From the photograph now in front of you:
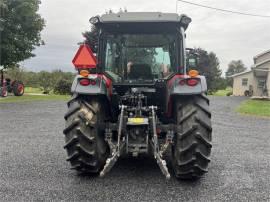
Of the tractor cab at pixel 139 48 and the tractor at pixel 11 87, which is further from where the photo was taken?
the tractor at pixel 11 87

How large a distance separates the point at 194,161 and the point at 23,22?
900 inches

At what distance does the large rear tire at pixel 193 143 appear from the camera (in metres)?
4.81

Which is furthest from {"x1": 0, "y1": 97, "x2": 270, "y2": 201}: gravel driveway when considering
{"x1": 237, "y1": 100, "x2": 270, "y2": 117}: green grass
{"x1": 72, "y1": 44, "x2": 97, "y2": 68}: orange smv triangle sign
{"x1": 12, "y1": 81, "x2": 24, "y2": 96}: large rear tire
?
{"x1": 12, "y1": 81, "x2": 24, "y2": 96}: large rear tire

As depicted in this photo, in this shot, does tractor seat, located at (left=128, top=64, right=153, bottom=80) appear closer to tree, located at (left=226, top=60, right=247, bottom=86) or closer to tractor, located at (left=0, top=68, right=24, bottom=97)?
tractor, located at (left=0, top=68, right=24, bottom=97)

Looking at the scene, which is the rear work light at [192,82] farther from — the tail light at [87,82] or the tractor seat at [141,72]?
the tail light at [87,82]

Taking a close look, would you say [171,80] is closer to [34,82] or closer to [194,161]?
[194,161]

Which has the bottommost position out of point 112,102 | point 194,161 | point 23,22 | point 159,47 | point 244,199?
point 244,199

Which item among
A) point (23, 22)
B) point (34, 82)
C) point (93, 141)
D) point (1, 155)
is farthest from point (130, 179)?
point (34, 82)

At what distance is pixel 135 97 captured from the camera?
5434mm

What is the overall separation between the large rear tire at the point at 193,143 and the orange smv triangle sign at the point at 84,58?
5.13ft

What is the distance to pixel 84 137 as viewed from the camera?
4.93 meters


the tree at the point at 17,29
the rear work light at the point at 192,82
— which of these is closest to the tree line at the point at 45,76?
the tree at the point at 17,29

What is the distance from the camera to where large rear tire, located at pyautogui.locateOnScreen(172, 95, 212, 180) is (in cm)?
481

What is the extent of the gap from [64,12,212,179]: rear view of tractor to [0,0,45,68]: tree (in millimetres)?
19763
